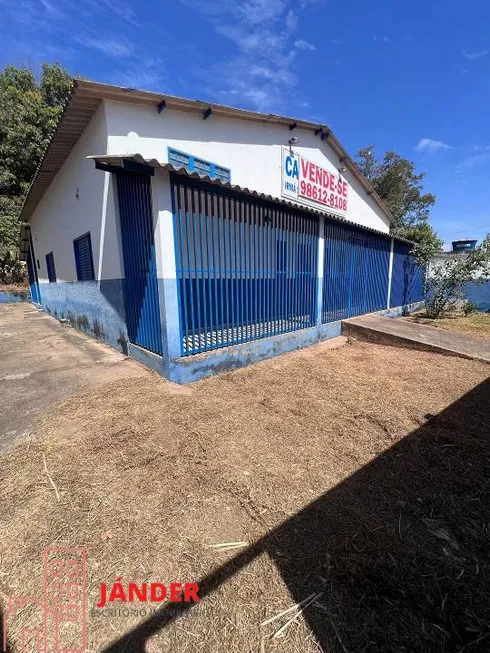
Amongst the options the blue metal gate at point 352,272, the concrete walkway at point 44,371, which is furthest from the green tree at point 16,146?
the blue metal gate at point 352,272

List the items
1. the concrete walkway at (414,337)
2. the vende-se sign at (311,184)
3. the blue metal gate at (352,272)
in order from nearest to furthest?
the concrete walkway at (414,337), the blue metal gate at (352,272), the vende-se sign at (311,184)

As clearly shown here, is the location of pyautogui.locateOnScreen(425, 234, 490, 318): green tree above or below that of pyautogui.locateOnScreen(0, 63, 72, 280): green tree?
below

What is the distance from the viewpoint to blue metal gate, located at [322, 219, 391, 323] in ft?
24.5

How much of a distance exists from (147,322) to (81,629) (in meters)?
3.90

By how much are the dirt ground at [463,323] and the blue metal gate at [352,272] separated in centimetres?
180

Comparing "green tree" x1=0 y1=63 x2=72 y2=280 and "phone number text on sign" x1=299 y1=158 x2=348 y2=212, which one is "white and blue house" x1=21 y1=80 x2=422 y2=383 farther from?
"green tree" x1=0 y1=63 x2=72 y2=280

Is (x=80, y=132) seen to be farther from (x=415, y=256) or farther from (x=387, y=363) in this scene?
(x=415, y=256)

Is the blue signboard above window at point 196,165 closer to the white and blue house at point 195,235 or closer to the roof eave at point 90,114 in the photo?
the white and blue house at point 195,235

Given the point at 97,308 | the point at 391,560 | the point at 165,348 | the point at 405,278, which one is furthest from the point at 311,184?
the point at 391,560

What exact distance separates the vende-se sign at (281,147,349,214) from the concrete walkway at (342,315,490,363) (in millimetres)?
4323

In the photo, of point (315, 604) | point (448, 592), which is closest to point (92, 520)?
point (315, 604)

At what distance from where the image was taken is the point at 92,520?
6.73 ft

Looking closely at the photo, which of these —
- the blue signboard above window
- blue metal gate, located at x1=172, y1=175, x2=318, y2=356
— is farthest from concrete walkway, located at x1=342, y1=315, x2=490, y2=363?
the blue signboard above window

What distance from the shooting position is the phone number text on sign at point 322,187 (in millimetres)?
9445
